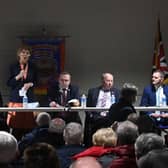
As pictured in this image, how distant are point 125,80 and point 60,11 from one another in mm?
1583

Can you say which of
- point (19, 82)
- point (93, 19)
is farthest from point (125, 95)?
point (93, 19)

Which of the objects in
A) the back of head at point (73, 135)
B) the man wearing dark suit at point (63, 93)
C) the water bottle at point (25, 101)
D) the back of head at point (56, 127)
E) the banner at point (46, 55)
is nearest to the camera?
Result: the back of head at point (73, 135)

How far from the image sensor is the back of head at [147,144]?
3547 millimetres

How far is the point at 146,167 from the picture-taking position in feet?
8.11

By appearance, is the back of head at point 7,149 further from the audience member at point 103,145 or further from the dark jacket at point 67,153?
the dark jacket at point 67,153

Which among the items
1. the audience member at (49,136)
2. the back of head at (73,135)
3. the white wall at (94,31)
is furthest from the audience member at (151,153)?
the white wall at (94,31)

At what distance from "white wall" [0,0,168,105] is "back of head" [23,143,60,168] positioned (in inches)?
233

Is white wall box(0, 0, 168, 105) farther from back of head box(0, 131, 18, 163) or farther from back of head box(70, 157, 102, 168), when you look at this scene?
back of head box(70, 157, 102, 168)

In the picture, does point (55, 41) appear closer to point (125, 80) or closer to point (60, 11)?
point (60, 11)

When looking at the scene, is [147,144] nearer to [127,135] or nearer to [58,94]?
[127,135]

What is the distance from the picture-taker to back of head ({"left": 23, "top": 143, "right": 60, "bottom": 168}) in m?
2.82

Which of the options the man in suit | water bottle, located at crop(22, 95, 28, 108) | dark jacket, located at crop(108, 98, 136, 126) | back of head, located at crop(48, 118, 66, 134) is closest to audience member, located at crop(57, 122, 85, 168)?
back of head, located at crop(48, 118, 66, 134)

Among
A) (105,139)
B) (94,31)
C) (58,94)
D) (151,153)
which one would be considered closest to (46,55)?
(94,31)

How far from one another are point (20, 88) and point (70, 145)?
2855 mm
